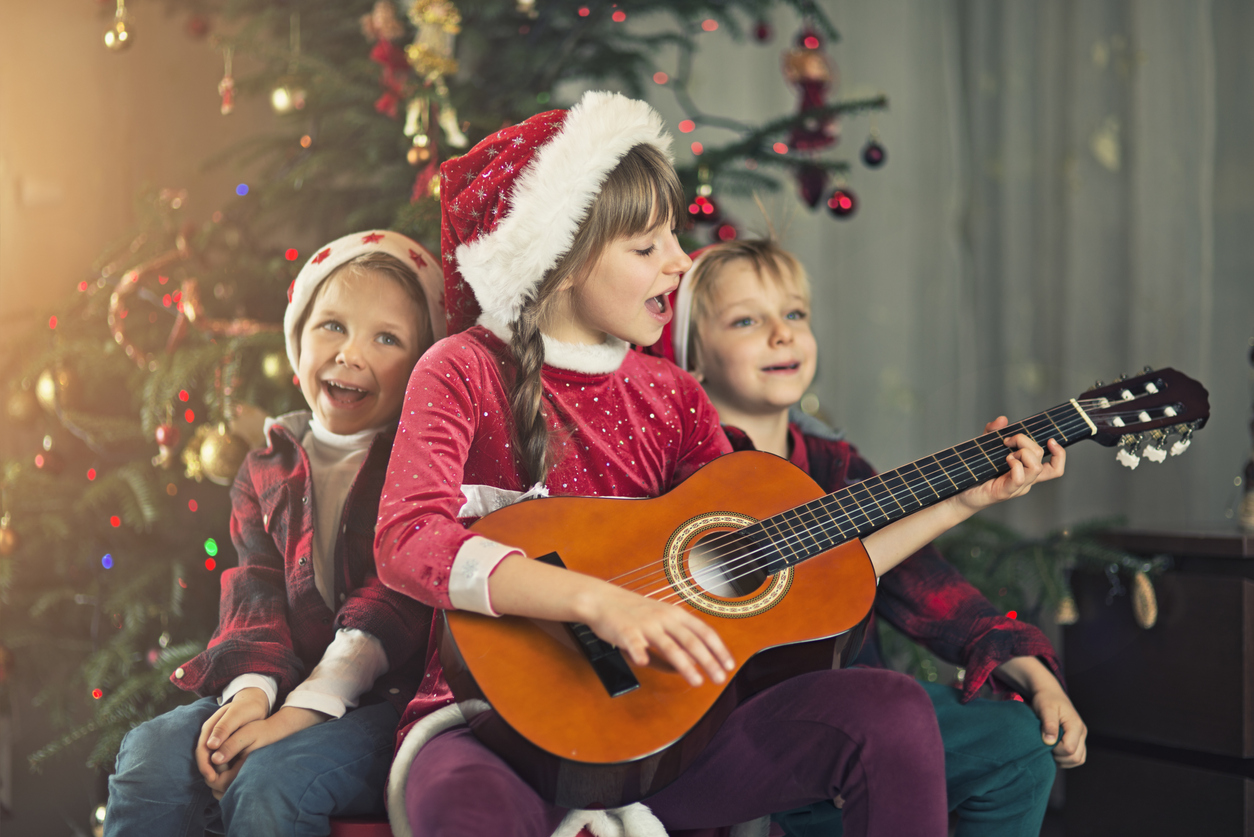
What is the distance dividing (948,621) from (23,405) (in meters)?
1.79

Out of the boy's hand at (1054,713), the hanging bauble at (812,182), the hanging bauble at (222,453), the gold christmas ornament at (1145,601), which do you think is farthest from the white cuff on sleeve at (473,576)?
the gold christmas ornament at (1145,601)

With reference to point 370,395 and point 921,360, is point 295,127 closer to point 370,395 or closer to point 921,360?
point 370,395

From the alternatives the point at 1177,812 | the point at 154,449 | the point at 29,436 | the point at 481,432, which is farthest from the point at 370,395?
the point at 1177,812

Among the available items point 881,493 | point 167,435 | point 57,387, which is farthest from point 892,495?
point 57,387

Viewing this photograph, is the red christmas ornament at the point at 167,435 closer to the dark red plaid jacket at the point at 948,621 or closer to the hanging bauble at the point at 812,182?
the dark red plaid jacket at the point at 948,621

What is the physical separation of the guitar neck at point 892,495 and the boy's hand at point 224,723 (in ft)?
2.09

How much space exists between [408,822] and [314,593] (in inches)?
14.7

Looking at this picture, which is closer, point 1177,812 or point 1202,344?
point 1177,812

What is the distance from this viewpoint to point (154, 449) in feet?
5.94

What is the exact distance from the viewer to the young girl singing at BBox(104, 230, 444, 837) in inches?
40.3

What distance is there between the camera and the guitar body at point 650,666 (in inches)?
33.5

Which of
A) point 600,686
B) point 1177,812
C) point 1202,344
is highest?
point 1202,344

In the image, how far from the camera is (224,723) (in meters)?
1.04

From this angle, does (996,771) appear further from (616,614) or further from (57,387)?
(57,387)
